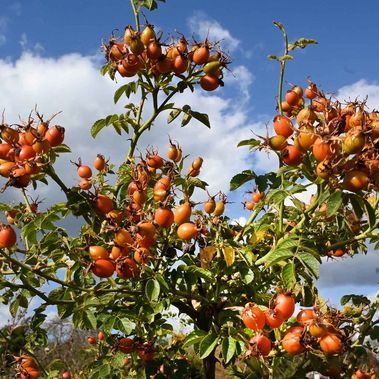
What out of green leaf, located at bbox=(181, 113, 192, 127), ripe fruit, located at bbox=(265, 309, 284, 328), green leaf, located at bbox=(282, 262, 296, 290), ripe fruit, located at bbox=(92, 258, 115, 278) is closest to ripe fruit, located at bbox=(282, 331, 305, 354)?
ripe fruit, located at bbox=(265, 309, 284, 328)

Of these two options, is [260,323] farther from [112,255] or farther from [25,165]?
[25,165]

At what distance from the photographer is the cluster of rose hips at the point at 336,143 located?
2.04 m

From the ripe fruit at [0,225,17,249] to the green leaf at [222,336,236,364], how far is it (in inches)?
43.8

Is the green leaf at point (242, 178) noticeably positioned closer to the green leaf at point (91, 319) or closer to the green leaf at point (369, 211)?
the green leaf at point (369, 211)

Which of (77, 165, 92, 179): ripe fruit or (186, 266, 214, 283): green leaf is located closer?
(186, 266, 214, 283): green leaf

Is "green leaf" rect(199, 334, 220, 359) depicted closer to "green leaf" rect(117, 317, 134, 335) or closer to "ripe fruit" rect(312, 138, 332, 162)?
"green leaf" rect(117, 317, 134, 335)

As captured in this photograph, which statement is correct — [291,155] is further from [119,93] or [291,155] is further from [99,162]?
[99,162]

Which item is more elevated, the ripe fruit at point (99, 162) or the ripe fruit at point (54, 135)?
the ripe fruit at point (99, 162)

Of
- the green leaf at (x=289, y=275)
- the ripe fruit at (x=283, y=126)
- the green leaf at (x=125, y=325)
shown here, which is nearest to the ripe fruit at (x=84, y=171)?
the green leaf at (x=125, y=325)

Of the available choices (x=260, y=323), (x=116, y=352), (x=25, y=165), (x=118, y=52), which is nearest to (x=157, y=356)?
(x=116, y=352)

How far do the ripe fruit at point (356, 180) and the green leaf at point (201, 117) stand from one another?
4.44 feet

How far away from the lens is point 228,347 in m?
2.34

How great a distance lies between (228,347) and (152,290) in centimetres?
44

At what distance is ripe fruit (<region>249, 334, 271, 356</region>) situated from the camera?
2.22 meters
